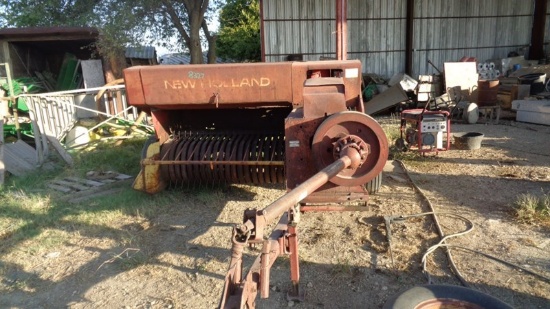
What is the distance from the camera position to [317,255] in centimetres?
342

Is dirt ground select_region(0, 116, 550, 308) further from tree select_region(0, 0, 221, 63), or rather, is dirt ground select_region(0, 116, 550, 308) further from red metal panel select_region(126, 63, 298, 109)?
tree select_region(0, 0, 221, 63)

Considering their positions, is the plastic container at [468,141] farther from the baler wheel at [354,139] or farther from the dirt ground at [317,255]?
the baler wheel at [354,139]

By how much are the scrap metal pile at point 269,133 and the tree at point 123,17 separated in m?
6.09

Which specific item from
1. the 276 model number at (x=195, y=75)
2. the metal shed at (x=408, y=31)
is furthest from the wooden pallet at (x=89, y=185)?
the metal shed at (x=408, y=31)

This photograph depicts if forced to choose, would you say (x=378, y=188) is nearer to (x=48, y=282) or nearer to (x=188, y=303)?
(x=188, y=303)

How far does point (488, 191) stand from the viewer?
4750 mm

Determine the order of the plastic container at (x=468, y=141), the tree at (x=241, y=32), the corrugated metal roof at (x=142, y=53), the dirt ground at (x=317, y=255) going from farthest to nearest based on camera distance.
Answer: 1. the tree at (x=241, y=32)
2. the corrugated metal roof at (x=142, y=53)
3. the plastic container at (x=468, y=141)
4. the dirt ground at (x=317, y=255)

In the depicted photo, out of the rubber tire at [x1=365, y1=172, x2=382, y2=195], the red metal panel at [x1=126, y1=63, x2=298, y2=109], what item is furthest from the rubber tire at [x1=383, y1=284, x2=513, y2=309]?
the red metal panel at [x1=126, y1=63, x2=298, y2=109]

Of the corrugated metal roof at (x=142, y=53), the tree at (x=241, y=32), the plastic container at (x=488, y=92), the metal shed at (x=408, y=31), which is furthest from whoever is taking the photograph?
the tree at (x=241, y=32)

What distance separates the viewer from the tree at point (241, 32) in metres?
18.7

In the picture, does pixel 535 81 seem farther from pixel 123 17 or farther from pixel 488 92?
pixel 123 17

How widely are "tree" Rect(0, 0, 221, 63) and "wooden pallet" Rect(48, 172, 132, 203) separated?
16.1 feet

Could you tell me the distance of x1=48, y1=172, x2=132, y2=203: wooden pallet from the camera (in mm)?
5191

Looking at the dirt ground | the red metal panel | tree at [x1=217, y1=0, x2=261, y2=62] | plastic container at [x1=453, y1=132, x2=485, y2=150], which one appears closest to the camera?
the dirt ground
